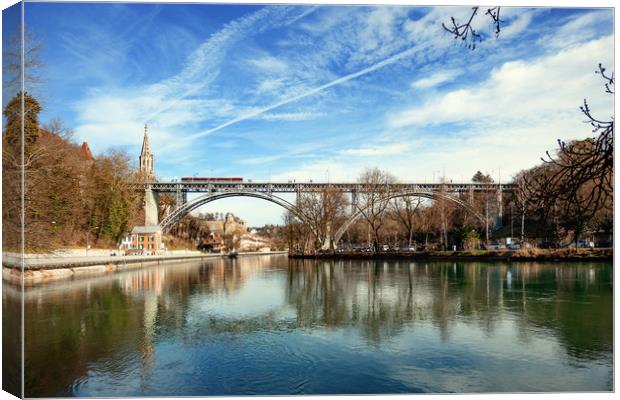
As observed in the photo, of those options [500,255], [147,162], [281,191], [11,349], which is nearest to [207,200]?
[281,191]

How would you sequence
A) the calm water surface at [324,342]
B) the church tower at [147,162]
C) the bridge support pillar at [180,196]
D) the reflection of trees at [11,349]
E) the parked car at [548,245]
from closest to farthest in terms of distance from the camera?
the reflection of trees at [11,349] < the calm water surface at [324,342] < the parked car at [548,245] < the bridge support pillar at [180,196] < the church tower at [147,162]

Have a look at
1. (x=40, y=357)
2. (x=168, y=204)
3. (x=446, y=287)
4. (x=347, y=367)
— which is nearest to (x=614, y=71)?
(x=347, y=367)

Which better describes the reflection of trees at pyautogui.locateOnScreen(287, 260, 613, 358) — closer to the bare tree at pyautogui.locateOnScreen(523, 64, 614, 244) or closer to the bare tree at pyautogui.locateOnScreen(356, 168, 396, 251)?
the bare tree at pyautogui.locateOnScreen(523, 64, 614, 244)

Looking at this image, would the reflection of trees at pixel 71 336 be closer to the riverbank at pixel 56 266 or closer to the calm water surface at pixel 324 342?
the calm water surface at pixel 324 342

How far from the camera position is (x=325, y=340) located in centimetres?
904

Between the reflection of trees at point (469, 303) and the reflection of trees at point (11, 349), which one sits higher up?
the reflection of trees at point (11, 349)

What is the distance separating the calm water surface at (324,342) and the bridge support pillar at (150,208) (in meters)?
34.1

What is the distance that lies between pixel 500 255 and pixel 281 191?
81.4 ft

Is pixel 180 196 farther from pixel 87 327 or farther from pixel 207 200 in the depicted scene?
pixel 87 327

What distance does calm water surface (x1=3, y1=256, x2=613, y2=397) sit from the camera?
675 centimetres

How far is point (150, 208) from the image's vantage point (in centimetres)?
5000

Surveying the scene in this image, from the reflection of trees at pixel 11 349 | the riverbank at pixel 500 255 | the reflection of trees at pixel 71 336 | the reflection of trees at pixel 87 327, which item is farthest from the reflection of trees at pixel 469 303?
the reflection of trees at pixel 11 349

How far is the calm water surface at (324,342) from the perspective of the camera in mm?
6750

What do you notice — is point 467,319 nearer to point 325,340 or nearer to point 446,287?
point 325,340
